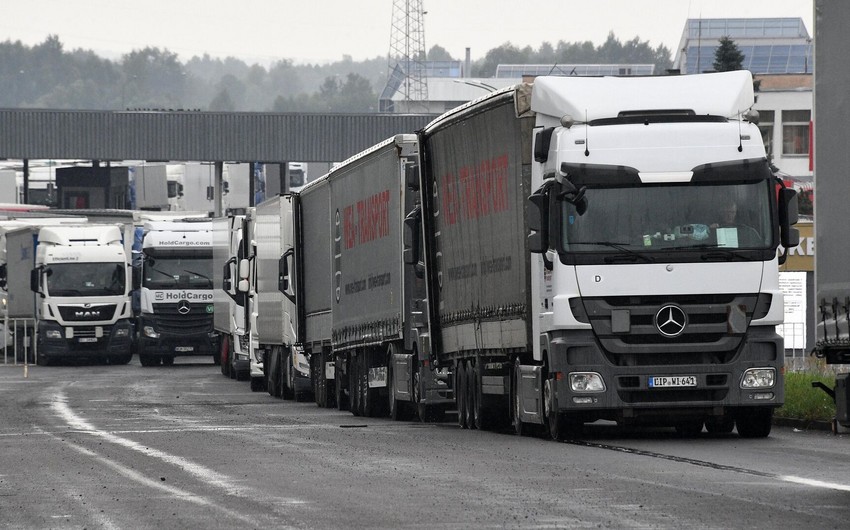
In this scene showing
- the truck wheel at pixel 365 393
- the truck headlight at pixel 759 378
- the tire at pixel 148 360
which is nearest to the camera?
the truck headlight at pixel 759 378

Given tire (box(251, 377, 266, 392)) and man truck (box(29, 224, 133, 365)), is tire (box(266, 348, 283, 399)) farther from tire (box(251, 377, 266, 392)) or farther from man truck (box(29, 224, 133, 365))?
man truck (box(29, 224, 133, 365))

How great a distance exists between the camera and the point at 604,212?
17.9m

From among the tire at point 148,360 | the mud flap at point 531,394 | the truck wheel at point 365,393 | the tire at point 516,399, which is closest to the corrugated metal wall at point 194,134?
the tire at point 148,360

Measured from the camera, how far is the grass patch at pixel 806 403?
21.0m

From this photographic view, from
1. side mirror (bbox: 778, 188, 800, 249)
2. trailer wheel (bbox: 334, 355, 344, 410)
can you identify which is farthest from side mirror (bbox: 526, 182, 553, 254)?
trailer wheel (bbox: 334, 355, 344, 410)

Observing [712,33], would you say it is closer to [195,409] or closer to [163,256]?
[163,256]

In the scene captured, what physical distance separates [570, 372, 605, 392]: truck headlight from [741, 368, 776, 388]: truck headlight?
57.0 inches

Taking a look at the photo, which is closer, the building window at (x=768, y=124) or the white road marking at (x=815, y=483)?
the white road marking at (x=815, y=483)

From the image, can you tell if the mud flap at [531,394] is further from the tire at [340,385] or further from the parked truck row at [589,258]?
the tire at [340,385]

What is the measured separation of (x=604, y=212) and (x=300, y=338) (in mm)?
14784

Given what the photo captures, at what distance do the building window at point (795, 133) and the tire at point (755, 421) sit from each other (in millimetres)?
57238

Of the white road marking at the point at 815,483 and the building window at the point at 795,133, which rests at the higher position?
the building window at the point at 795,133

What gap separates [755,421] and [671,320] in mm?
1766

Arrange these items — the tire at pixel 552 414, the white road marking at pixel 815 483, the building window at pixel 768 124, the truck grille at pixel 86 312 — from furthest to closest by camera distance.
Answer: the building window at pixel 768 124
the truck grille at pixel 86 312
the tire at pixel 552 414
the white road marking at pixel 815 483
